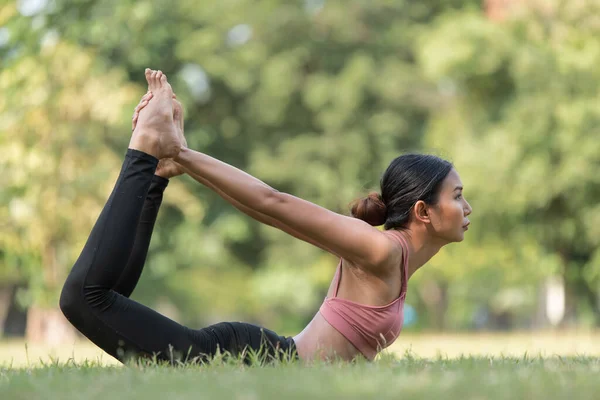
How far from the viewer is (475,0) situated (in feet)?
95.7

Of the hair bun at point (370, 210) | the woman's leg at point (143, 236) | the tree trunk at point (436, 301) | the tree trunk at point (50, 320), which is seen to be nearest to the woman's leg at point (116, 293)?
the woman's leg at point (143, 236)

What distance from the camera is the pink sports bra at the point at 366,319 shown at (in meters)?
4.36

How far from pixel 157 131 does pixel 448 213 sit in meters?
1.48

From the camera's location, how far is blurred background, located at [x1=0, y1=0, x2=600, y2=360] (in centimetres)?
2147

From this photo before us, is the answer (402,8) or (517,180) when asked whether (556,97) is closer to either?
(517,180)

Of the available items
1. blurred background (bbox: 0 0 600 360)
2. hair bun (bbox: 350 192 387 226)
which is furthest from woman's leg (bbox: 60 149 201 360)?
blurred background (bbox: 0 0 600 360)

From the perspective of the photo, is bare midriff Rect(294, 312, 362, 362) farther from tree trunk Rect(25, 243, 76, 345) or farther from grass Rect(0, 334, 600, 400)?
tree trunk Rect(25, 243, 76, 345)

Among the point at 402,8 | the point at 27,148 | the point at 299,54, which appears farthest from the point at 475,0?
the point at 27,148

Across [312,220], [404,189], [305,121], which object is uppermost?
[305,121]

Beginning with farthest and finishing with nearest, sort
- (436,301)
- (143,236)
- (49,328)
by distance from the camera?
(436,301) → (49,328) → (143,236)

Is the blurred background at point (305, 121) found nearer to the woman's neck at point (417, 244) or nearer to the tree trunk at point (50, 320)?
the tree trunk at point (50, 320)

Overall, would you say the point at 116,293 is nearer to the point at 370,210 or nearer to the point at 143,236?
the point at 143,236

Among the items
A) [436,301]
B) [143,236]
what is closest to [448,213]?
[143,236]

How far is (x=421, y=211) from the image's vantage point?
459 centimetres
